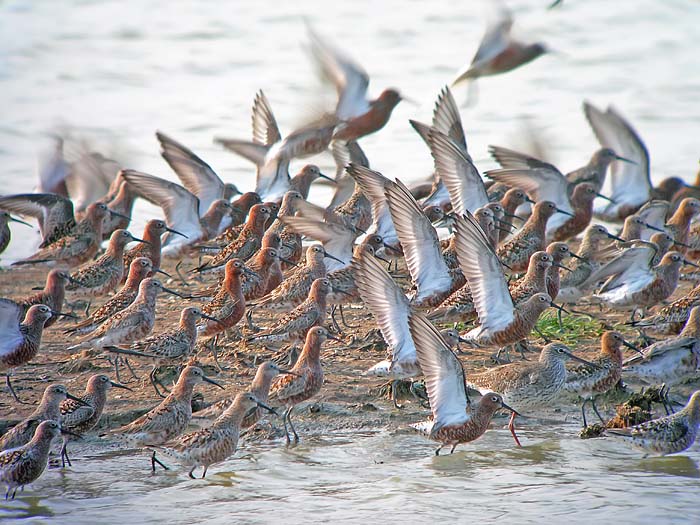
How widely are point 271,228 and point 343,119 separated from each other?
7.86 ft

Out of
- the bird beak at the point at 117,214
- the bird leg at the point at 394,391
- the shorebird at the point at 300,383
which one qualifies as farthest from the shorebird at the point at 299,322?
the bird beak at the point at 117,214

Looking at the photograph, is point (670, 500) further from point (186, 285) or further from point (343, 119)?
point (343, 119)

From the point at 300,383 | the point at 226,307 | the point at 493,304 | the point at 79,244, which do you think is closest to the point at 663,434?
the point at 493,304

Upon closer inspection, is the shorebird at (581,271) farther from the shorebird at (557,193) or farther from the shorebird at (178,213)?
the shorebird at (178,213)

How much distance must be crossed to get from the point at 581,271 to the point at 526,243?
66cm

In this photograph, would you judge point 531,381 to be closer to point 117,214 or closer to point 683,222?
point 683,222

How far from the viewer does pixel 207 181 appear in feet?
42.6

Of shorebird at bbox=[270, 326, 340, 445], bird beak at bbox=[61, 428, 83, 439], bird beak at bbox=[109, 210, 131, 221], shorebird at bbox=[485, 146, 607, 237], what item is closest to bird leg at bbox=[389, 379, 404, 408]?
shorebird at bbox=[270, 326, 340, 445]

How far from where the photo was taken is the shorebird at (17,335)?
27.9 feet

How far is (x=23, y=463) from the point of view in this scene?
268 inches

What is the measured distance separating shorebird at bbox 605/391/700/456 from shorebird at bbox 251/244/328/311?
3.34 metres

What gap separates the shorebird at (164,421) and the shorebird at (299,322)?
140 cm

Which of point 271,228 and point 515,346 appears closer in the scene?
point 515,346

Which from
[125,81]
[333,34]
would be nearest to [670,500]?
[125,81]
